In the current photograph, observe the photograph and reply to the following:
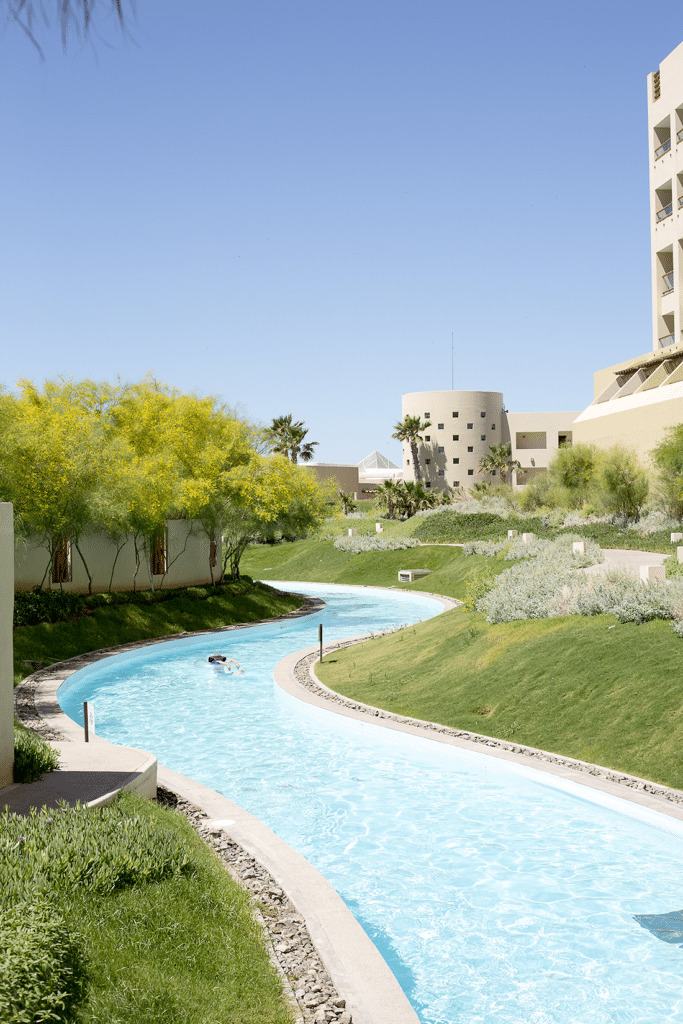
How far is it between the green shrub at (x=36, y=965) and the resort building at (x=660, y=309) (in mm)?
39198

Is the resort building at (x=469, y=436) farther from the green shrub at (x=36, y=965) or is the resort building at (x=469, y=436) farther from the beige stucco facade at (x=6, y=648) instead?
the green shrub at (x=36, y=965)

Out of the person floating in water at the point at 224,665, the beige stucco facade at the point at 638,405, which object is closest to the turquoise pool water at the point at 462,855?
the person floating in water at the point at 224,665

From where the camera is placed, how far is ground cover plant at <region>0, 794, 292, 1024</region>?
4.75 metres

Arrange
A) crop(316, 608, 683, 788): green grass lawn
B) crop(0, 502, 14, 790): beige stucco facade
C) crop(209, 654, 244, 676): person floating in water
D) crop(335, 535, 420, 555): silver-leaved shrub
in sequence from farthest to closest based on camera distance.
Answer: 1. crop(335, 535, 420, 555): silver-leaved shrub
2. crop(209, 654, 244, 676): person floating in water
3. crop(316, 608, 683, 788): green grass lawn
4. crop(0, 502, 14, 790): beige stucco facade

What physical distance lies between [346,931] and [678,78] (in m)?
48.6

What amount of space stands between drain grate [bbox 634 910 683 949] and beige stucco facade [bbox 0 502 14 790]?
6.67m

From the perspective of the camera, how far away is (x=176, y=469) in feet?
89.2

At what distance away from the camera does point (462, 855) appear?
9016 millimetres

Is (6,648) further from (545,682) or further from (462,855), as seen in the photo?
(545,682)

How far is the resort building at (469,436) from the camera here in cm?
8569

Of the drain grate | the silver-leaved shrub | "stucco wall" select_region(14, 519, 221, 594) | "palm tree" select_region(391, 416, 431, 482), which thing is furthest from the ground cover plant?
"palm tree" select_region(391, 416, 431, 482)

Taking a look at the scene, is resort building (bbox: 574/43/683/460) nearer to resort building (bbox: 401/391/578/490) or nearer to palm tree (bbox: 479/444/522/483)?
palm tree (bbox: 479/444/522/483)

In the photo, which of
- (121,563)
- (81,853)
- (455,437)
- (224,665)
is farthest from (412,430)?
(81,853)

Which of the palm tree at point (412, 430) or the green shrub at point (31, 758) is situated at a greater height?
the palm tree at point (412, 430)
